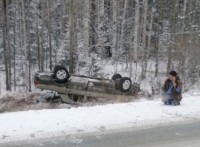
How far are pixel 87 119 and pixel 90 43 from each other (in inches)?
730

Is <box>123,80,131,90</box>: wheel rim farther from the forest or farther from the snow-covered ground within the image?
the snow-covered ground

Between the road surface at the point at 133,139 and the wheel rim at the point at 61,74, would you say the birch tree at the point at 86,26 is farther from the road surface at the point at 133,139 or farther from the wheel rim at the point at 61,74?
the road surface at the point at 133,139

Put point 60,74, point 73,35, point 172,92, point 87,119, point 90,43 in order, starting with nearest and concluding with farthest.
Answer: point 87,119, point 172,92, point 60,74, point 73,35, point 90,43

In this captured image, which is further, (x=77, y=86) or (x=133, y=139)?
(x=77, y=86)

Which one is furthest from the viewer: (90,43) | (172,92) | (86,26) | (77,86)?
(90,43)

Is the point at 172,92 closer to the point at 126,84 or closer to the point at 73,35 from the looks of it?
the point at 126,84

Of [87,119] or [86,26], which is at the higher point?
[86,26]

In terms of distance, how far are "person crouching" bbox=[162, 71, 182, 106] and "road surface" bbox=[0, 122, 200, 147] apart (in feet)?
7.45

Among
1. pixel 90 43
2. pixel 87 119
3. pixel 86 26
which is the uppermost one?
pixel 86 26

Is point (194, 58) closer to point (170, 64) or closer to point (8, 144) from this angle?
point (170, 64)

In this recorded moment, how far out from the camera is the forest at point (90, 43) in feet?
69.9

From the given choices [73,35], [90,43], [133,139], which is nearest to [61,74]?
[73,35]

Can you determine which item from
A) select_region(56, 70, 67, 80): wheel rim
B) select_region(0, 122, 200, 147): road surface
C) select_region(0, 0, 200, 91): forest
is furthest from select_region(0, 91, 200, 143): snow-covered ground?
select_region(0, 0, 200, 91): forest

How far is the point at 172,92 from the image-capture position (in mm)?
10047
